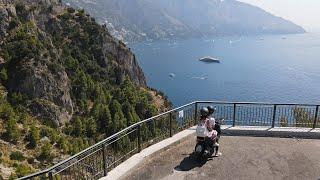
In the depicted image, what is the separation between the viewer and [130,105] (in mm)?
97750

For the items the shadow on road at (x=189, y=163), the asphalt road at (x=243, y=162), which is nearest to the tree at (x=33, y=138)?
the asphalt road at (x=243, y=162)

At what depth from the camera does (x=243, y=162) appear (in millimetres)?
12133

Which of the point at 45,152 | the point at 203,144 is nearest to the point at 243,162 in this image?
the point at 203,144

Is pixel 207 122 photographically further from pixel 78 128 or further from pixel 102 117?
pixel 102 117

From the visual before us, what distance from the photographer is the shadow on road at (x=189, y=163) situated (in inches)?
457

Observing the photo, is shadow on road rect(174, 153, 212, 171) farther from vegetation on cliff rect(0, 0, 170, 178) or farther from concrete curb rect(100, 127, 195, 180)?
vegetation on cliff rect(0, 0, 170, 178)

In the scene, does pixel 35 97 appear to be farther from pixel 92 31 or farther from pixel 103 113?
pixel 92 31

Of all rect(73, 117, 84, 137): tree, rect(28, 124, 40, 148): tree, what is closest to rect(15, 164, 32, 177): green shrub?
rect(28, 124, 40, 148): tree

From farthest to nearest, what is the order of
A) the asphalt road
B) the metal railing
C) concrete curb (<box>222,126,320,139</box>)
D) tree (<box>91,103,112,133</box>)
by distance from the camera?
tree (<box>91,103,112,133</box>)
concrete curb (<box>222,126,320,139</box>)
the asphalt road
the metal railing

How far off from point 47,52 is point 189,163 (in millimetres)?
78422

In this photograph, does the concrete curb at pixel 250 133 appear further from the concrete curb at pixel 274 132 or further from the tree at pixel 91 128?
the tree at pixel 91 128

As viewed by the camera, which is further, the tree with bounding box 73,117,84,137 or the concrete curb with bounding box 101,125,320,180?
the tree with bounding box 73,117,84,137

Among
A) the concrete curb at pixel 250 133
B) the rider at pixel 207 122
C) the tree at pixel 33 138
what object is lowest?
the tree at pixel 33 138

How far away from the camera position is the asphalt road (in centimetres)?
1120
